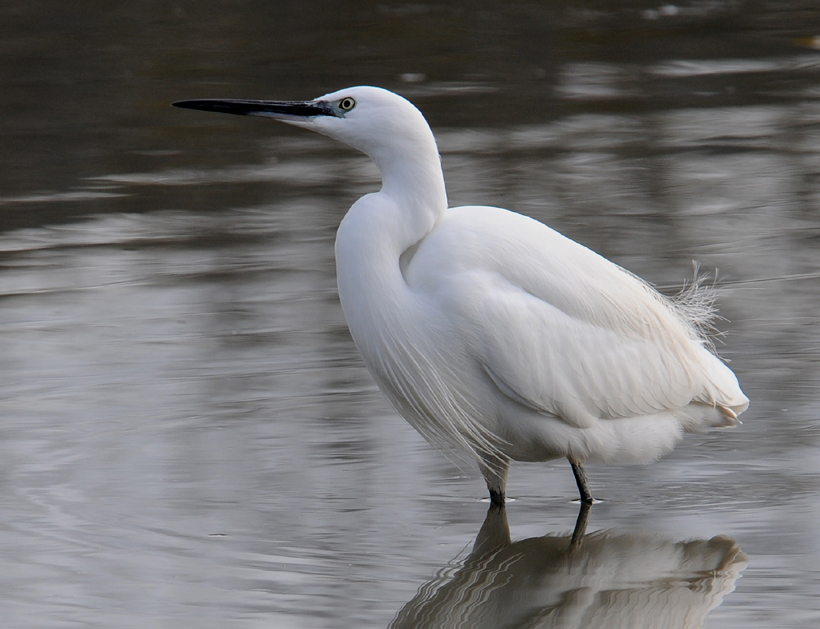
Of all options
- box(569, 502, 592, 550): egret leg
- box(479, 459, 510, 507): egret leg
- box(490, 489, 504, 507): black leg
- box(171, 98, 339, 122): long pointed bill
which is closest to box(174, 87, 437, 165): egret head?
box(171, 98, 339, 122): long pointed bill

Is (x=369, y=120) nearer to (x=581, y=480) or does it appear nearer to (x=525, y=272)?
(x=525, y=272)

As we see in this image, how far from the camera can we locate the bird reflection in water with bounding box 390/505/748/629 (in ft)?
11.2

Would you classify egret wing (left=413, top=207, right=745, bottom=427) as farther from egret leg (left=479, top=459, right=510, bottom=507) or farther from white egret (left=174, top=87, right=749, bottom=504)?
egret leg (left=479, top=459, right=510, bottom=507)

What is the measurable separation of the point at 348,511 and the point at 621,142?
Answer: 5.55 m

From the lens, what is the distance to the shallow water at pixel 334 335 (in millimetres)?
3650

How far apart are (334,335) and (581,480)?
2.00 metres

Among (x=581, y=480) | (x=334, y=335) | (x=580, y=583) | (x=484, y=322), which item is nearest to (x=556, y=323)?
(x=484, y=322)

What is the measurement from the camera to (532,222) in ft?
13.5

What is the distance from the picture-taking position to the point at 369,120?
3742 millimetres

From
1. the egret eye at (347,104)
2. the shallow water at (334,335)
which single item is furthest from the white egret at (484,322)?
the shallow water at (334,335)

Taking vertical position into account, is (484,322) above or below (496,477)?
above

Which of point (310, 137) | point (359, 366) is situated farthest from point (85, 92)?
point (359, 366)

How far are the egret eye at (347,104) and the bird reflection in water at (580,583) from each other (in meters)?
1.37

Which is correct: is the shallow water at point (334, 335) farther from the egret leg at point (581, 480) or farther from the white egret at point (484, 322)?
the white egret at point (484, 322)
